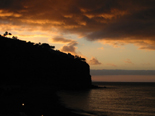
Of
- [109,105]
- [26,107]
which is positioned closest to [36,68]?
[109,105]

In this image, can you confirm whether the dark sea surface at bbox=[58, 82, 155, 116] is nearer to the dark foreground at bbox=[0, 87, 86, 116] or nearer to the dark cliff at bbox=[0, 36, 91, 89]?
the dark foreground at bbox=[0, 87, 86, 116]

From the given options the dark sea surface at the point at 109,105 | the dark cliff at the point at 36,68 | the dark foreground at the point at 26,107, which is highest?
the dark cliff at the point at 36,68

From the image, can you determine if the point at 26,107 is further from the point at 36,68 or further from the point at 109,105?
the point at 36,68

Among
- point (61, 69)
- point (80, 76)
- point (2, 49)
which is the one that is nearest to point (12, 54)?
point (2, 49)

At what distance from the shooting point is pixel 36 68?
111438mm

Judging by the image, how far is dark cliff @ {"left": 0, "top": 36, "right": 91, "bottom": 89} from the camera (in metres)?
98.0

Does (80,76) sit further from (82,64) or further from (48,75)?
(48,75)

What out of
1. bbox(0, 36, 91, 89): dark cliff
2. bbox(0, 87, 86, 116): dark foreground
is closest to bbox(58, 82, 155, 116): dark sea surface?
bbox(0, 87, 86, 116): dark foreground

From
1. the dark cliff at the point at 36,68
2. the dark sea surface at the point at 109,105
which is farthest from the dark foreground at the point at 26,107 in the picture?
the dark cliff at the point at 36,68

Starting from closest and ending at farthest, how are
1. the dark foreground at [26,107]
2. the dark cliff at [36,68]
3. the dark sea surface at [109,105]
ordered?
1. the dark foreground at [26,107]
2. the dark sea surface at [109,105]
3. the dark cliff at [36,68]

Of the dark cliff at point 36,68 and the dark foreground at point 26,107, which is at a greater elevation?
the dark cliff at point 36,68

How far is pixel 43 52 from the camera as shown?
404 feet

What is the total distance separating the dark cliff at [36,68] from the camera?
98000 mm

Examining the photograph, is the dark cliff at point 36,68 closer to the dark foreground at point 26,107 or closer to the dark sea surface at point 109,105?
the dark sea surface at point 109,105
